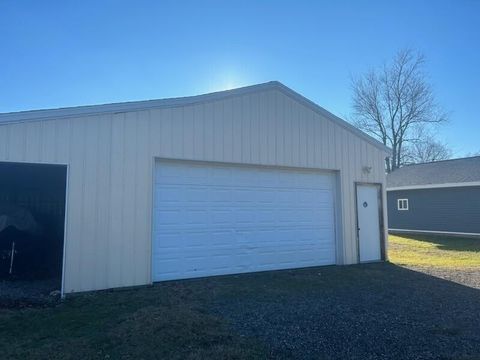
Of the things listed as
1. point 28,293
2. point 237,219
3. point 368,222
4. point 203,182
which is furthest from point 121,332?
point 368,222

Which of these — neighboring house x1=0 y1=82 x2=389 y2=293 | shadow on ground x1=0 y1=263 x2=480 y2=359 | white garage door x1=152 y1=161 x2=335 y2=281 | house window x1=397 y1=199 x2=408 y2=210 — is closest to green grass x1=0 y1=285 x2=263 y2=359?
shadow on ground x1=0 y1=263 x2=480 y2=359

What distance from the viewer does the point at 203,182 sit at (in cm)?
841

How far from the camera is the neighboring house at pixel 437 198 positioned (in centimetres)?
1750

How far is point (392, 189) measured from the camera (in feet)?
69.8

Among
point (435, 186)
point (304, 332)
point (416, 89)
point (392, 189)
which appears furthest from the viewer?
point (416, 89)

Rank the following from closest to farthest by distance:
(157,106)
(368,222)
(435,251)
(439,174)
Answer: (157,106) < (368,222) < (435,251) < (439,174)

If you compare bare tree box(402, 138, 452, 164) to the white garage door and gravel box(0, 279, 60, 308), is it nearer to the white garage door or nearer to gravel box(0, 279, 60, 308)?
the white garage door

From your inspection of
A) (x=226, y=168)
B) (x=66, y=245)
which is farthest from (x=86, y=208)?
(x=226, y=168)

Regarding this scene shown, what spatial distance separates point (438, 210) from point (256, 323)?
674 inches

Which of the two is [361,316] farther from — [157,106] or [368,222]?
[368,222]

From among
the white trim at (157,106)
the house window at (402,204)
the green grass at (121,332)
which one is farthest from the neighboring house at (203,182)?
the house window at (402,204)

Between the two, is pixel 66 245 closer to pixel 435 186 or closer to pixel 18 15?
pixel 18 15

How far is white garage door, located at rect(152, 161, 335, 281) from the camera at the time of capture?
795 cm

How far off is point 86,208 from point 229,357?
171 inches
